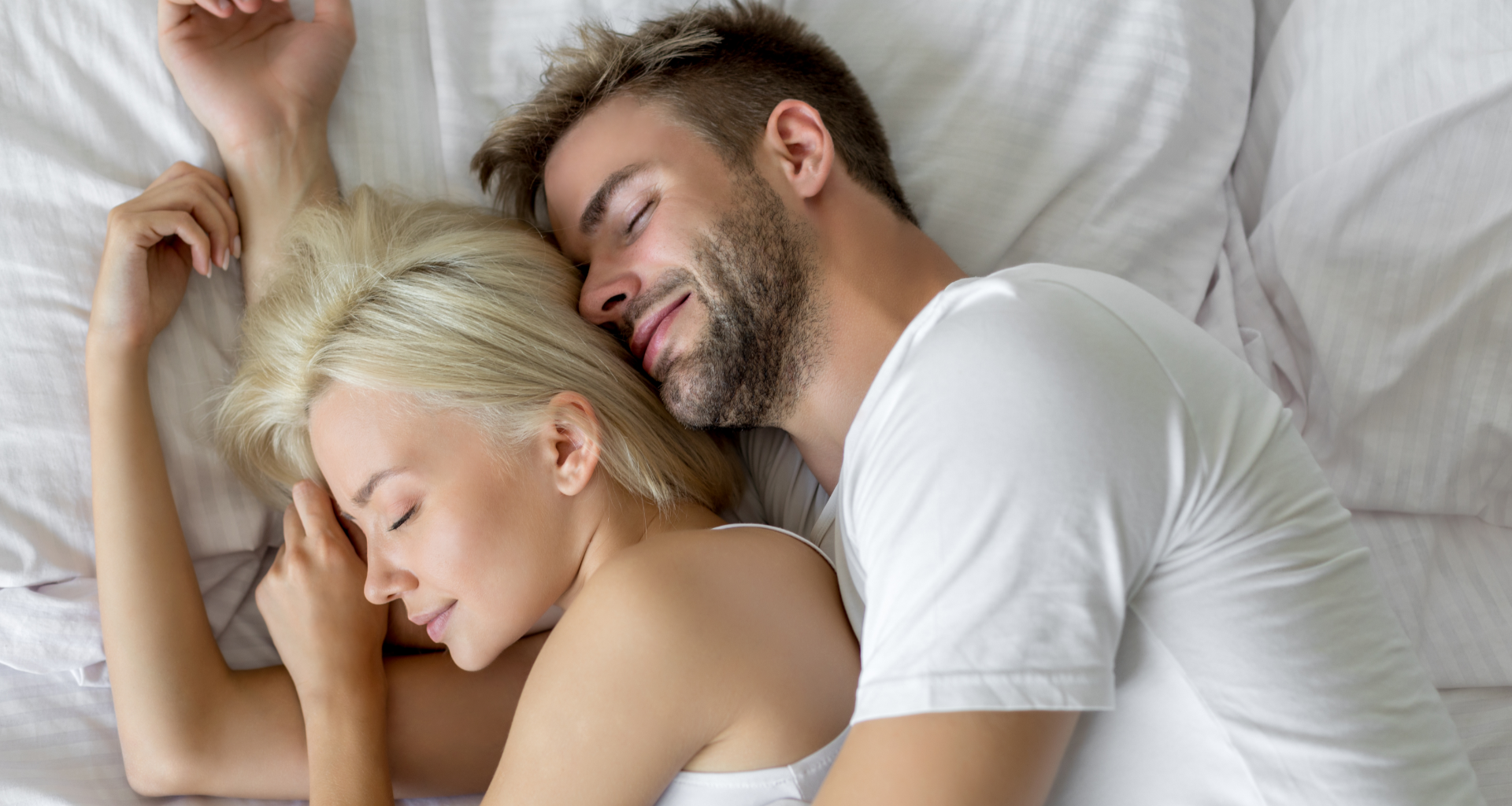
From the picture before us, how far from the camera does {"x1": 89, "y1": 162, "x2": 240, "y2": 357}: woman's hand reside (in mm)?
1365

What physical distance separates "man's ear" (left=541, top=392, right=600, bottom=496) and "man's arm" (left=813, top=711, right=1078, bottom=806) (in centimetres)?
53

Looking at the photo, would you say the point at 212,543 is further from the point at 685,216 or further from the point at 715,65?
the point at 715,65

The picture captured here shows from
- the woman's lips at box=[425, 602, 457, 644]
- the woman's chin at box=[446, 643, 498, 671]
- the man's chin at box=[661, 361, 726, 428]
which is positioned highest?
the man's chin at box=[661, 361, 726, 428]

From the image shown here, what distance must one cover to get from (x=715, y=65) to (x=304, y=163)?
2.17ft

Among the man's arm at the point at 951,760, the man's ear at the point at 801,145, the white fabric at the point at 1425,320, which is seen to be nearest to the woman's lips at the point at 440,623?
the man's arm at the point at 951,760

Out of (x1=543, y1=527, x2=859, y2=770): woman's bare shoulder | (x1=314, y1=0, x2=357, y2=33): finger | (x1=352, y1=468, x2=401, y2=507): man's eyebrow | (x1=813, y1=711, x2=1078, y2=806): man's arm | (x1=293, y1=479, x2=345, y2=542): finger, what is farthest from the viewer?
(x1=314, y1=0, x2=357, y2=33): finger

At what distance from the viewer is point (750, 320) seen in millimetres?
1359

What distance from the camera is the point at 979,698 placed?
0.80 metres

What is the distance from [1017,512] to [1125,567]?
11 cm

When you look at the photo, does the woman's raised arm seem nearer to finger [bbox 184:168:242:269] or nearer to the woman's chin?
finger [bbox 184:168:242:269]

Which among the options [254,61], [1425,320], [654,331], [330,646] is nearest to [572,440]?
[654,331]

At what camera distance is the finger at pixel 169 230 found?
137 centimetres

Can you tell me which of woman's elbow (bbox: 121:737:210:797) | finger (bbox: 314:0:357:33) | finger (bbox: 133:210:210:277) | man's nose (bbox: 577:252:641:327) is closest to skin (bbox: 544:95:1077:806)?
man's nose (bbox: 577:252:641:327)

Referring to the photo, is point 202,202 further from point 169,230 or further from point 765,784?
point 765,784
